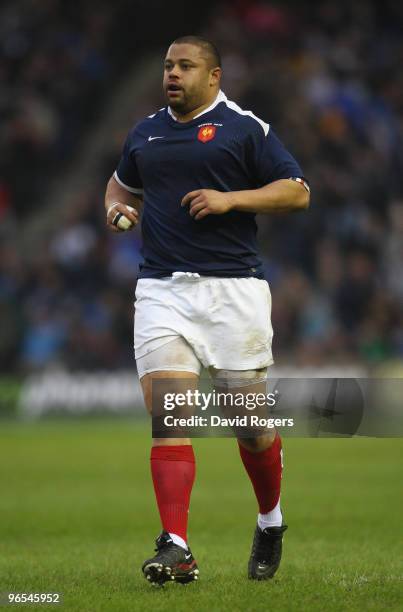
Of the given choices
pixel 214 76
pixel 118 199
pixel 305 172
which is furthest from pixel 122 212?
pixel 305 172

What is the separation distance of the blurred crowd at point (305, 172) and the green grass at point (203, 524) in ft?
7.68

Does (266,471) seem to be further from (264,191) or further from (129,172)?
(129,172)

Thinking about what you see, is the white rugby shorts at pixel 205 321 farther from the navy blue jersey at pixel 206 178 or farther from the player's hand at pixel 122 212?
the player's hand at pixel 122 212

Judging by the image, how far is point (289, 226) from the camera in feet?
63.3

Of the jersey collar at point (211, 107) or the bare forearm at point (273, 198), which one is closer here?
the bare forearm at point (273, 198)

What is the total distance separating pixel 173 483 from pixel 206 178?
1441 mm

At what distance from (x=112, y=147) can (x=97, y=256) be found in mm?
2659

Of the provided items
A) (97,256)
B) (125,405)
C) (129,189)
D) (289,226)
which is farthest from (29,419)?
(129,189)

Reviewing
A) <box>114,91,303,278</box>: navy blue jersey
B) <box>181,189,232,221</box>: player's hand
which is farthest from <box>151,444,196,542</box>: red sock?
<box>181,189,232,221</box>: player's hand

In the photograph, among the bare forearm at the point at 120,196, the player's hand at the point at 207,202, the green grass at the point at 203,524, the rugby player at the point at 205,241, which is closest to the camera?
the green grass at the point at 203,524

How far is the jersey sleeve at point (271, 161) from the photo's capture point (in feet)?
20.8

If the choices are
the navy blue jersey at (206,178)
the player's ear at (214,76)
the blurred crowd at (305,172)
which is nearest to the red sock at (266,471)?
the navy blue jersey at (206,178)

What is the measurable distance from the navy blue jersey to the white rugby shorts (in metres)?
0.07

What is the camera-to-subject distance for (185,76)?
250 inches
